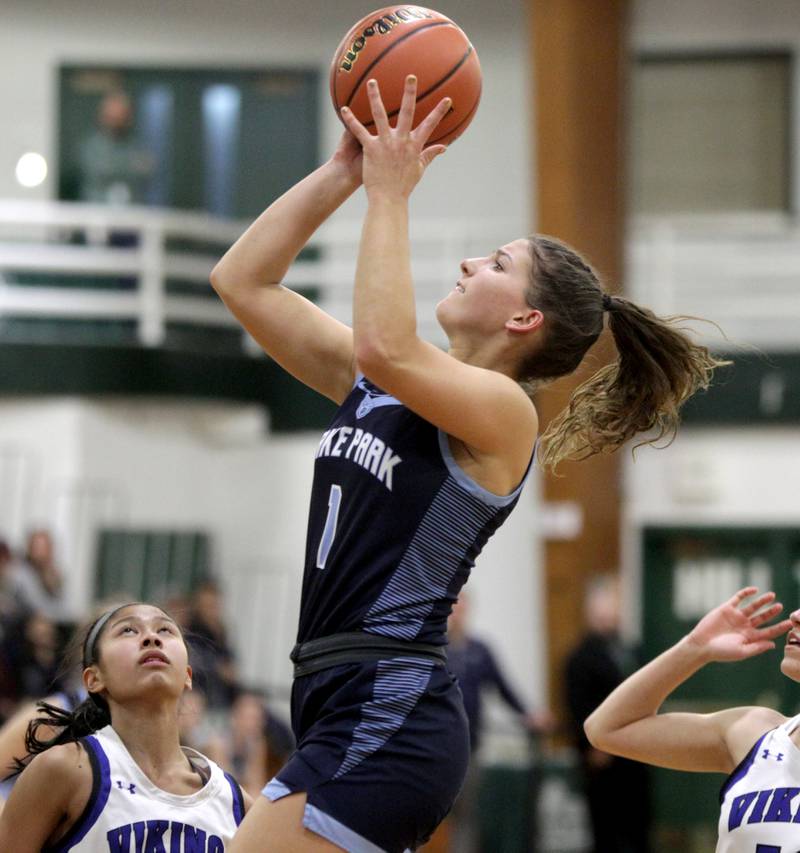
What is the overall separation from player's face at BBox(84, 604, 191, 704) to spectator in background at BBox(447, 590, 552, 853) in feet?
17.0

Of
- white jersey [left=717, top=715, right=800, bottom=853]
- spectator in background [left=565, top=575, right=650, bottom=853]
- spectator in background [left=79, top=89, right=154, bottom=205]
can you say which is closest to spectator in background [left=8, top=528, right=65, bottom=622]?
spectator in background [left=565, top=575, right=650, bottom=853]

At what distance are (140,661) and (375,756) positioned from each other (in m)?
0.80

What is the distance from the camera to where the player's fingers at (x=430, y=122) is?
111 inches

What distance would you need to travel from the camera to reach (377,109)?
9.32 ft

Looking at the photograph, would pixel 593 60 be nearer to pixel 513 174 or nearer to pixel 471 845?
pixel 513 174

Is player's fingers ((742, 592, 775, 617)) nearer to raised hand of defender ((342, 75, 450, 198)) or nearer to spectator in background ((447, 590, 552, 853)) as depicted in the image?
raised hand of defender ((342, 75, 450, 198))

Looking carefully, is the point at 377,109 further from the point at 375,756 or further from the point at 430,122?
the point at 375,756

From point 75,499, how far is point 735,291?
483 cm

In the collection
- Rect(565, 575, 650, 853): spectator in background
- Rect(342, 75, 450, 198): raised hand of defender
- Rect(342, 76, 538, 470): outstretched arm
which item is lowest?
Rect(565, 575, 650, 853): spectator in background

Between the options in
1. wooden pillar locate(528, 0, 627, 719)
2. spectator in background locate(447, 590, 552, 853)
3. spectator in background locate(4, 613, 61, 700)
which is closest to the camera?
spectator in background locate(4, 613, 61, 700)

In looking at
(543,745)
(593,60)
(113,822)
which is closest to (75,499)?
(543,745)

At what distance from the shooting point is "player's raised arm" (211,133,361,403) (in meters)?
3.06

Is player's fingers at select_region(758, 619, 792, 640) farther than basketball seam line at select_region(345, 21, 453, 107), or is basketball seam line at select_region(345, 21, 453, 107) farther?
player's fingers at select_region(758, 619, 792, 640)

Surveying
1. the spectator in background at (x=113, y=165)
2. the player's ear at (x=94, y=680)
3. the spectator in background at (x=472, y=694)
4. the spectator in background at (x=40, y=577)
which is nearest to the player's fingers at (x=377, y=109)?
the player's ear at (x=94, y=680)
